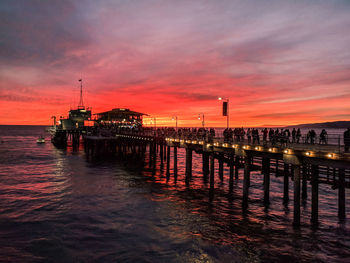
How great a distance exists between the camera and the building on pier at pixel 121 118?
75312 millimetres

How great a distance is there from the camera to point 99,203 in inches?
883

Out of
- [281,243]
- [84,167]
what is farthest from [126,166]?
[281,243]

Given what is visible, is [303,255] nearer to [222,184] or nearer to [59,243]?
[59,243]

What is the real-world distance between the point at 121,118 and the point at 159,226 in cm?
6241

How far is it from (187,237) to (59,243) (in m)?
7.63

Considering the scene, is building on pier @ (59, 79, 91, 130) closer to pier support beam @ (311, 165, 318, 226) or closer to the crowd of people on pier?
the crowd of people on pier

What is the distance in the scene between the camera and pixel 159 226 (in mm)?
17188

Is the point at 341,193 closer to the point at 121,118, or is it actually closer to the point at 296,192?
the point at 296,192

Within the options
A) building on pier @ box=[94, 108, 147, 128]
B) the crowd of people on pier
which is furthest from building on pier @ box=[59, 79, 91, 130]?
the crowd of people on pier

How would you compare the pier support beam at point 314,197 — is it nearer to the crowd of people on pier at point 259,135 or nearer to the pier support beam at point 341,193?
the pier support beam at point 341,193

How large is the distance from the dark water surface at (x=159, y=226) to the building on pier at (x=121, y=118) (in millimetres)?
47896

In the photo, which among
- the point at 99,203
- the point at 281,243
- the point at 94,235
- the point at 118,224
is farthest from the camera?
the point at 99,203

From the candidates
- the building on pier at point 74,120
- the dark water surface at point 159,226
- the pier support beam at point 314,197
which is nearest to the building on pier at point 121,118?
the building on pier at point 74,120

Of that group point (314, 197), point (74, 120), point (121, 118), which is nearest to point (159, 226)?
point (314, 197)
